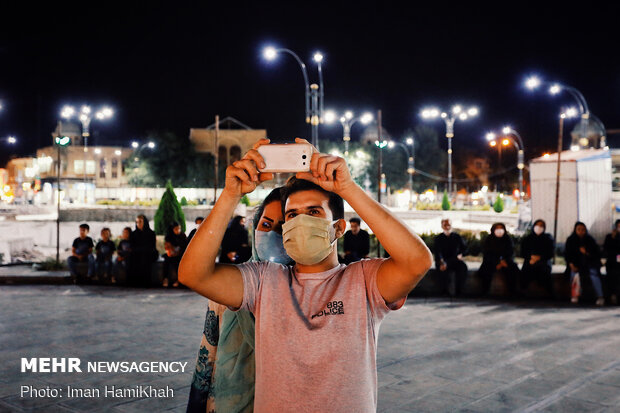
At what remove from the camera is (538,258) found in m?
10.8

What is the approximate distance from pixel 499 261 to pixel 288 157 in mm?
10032

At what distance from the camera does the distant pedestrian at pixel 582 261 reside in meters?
10.4

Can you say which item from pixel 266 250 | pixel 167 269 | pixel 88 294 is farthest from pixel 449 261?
pixel 266 250

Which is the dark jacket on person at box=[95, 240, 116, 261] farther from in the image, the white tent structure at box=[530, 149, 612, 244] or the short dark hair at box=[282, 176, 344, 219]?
the white tent structure at box=[530, 149, 612, 244]

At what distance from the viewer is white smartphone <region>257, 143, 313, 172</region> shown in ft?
6.59

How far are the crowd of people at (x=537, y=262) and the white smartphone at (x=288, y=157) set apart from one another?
9.52 m

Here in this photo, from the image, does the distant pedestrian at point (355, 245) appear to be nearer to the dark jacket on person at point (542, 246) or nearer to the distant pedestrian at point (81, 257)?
the dark jacket on person at point (542, 246)

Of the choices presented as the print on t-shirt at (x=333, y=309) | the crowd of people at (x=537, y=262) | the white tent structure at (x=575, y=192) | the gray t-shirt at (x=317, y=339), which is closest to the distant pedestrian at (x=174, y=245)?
the crowd of people at (x=537, y=262)

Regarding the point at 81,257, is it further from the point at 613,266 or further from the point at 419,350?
the point at 613,266

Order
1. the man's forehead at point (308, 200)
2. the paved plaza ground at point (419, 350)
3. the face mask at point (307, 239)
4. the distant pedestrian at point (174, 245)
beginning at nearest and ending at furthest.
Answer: the face mask at point (307, 239) → the man's forehead at point (308, 200) → the paved plaza ground at point (419, 350) → the distant pedestrian at point (174, 245)

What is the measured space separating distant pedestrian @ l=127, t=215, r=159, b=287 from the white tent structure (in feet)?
38.8

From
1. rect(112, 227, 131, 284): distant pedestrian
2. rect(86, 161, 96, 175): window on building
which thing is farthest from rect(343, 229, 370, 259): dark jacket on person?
rect(86, 161, 96, 175): window on building

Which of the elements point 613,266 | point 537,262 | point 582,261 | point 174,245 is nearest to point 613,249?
point 613,266

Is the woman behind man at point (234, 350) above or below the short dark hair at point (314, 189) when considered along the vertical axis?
below
